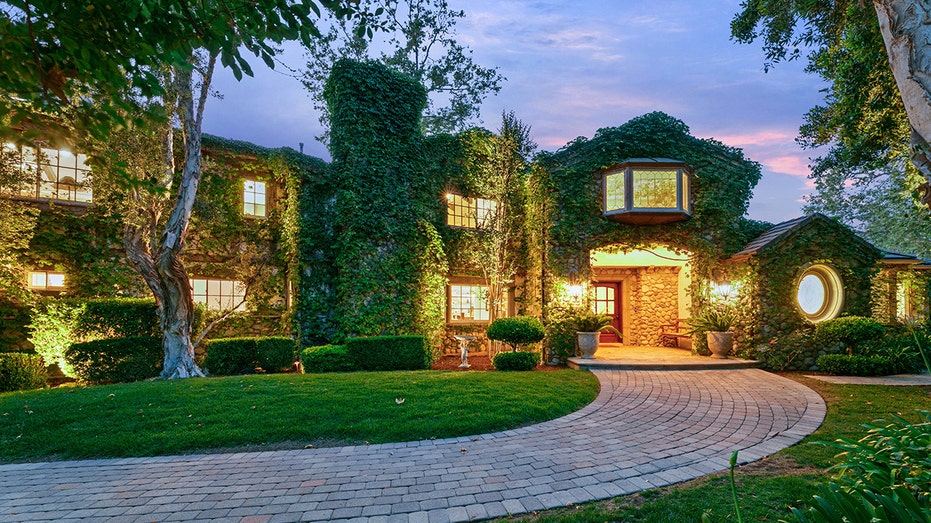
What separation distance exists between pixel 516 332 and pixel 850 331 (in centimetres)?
745

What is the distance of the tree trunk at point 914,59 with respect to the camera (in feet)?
7.77

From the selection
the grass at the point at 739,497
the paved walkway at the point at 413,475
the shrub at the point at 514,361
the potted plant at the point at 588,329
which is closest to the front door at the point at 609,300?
the potted plant at the point at 588,329

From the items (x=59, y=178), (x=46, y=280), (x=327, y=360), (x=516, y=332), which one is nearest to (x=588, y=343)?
(x=516, y=332)

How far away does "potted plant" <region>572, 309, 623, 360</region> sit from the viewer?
32.3 ft

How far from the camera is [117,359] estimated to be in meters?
7.77

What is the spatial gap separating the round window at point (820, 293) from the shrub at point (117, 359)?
14869 mm

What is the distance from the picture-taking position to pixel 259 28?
8.98 feet

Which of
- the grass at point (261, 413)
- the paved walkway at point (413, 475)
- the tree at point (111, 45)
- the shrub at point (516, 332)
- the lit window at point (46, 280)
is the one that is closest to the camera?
the tree at point (111, 45)

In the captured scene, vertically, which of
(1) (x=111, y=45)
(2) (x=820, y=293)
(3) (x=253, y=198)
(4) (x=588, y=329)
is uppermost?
(3) (x=253, y=198)

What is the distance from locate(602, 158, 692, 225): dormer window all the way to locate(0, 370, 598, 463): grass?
5352mm

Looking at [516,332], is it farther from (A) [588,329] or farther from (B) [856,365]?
(B) [856,365]

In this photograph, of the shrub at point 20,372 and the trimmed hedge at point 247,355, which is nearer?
the shrub at point 20,372

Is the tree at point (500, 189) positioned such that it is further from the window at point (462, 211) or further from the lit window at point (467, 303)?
the lit window at point (467, 303)

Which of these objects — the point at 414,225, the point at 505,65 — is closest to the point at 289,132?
the point at 505,65
